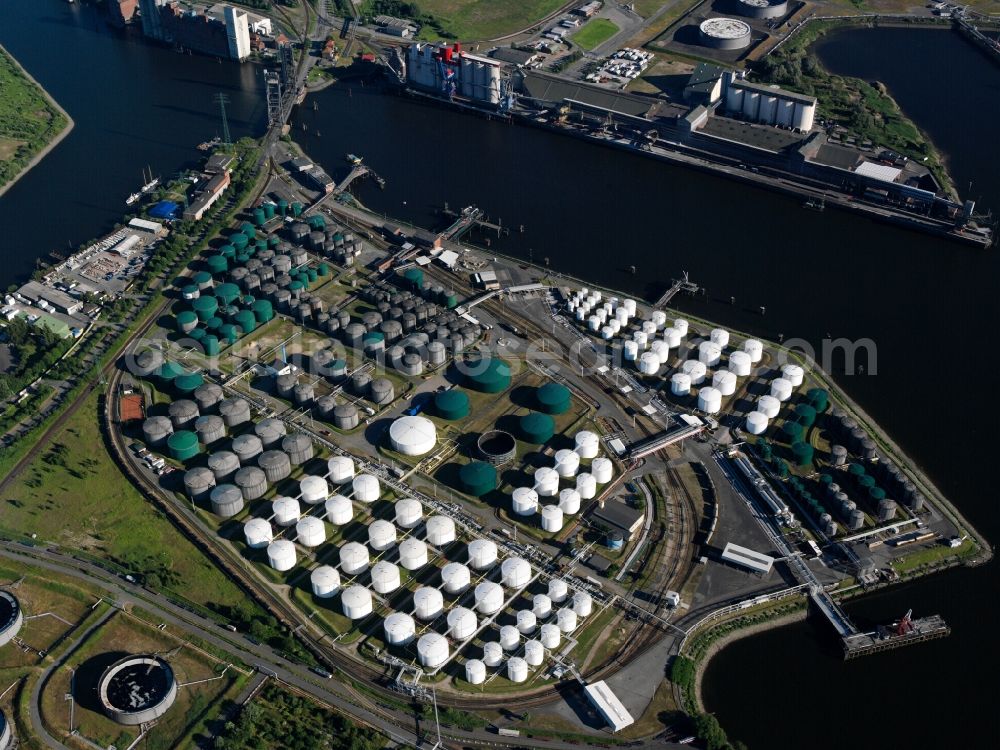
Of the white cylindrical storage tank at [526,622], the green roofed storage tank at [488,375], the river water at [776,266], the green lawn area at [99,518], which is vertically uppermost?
the white cylindrical storage tank at [526,622]

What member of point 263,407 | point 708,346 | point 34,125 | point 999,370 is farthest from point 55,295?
point 999,370

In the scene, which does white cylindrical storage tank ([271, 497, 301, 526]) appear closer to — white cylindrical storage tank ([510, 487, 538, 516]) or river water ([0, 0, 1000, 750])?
white cylindrical storage tank ([510, 487, 538, 516])

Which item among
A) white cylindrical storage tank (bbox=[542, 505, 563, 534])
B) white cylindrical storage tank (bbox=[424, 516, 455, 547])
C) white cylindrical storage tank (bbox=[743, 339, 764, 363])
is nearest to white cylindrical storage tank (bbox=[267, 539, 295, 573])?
white cylindrical storage tank (bbox=[424, 516, 455, 547])

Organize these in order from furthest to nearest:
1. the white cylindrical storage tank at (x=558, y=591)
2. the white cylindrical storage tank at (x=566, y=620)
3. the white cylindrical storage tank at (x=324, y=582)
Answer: the white cylindrical storage tank at (x=324, y=582)
the white cylindrical storage tank at (x=558, y=591)
the white cylindrical storage tank at (x=566, y=620)

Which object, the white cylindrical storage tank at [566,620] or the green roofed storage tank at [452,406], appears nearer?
the white cylindrical storage tank at [566,620]

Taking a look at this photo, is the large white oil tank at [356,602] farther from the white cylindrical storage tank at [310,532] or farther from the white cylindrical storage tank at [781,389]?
the white cylindrical storage tank at [781,389]

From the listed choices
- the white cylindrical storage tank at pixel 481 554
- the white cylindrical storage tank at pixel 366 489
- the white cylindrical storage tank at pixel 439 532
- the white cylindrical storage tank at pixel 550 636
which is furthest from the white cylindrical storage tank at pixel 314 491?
the white cylindrical storage tank at pixel 550 636

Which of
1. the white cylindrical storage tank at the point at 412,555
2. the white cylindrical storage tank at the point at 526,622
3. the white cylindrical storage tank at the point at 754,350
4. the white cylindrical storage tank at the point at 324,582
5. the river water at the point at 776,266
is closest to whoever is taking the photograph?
the river water at the point at 776,266
